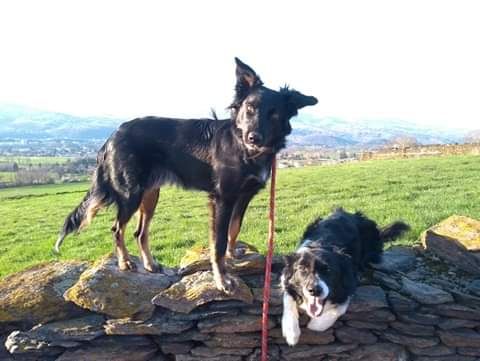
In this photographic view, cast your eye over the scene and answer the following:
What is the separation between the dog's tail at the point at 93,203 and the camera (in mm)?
5668

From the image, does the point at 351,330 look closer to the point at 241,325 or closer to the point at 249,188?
the point at 241,325

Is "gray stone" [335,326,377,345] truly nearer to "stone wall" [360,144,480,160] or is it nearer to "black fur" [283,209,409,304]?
"black fur" [283,209,409,304]

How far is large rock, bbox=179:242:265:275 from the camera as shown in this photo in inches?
218

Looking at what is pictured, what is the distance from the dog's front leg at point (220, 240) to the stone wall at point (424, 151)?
25724 millimetres

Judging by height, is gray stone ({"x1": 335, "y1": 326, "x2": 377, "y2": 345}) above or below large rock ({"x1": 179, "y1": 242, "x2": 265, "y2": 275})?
below

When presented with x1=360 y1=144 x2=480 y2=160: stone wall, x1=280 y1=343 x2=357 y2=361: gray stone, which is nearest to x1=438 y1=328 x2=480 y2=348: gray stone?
x1=280 y1=343 x2=357 y2=361: gray stone

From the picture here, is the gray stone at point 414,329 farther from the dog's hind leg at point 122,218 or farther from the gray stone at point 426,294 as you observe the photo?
the dog's hind leg at point 122,218

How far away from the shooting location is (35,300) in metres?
5.32

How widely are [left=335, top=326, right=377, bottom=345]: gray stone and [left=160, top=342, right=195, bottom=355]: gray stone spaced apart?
59.9 inches

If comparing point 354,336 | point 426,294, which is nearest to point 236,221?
point 354,336

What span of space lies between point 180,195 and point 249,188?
1490 cm

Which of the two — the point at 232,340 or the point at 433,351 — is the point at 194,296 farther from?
the point at 433,351

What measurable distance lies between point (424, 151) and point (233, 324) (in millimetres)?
28863

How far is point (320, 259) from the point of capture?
4.70 m
